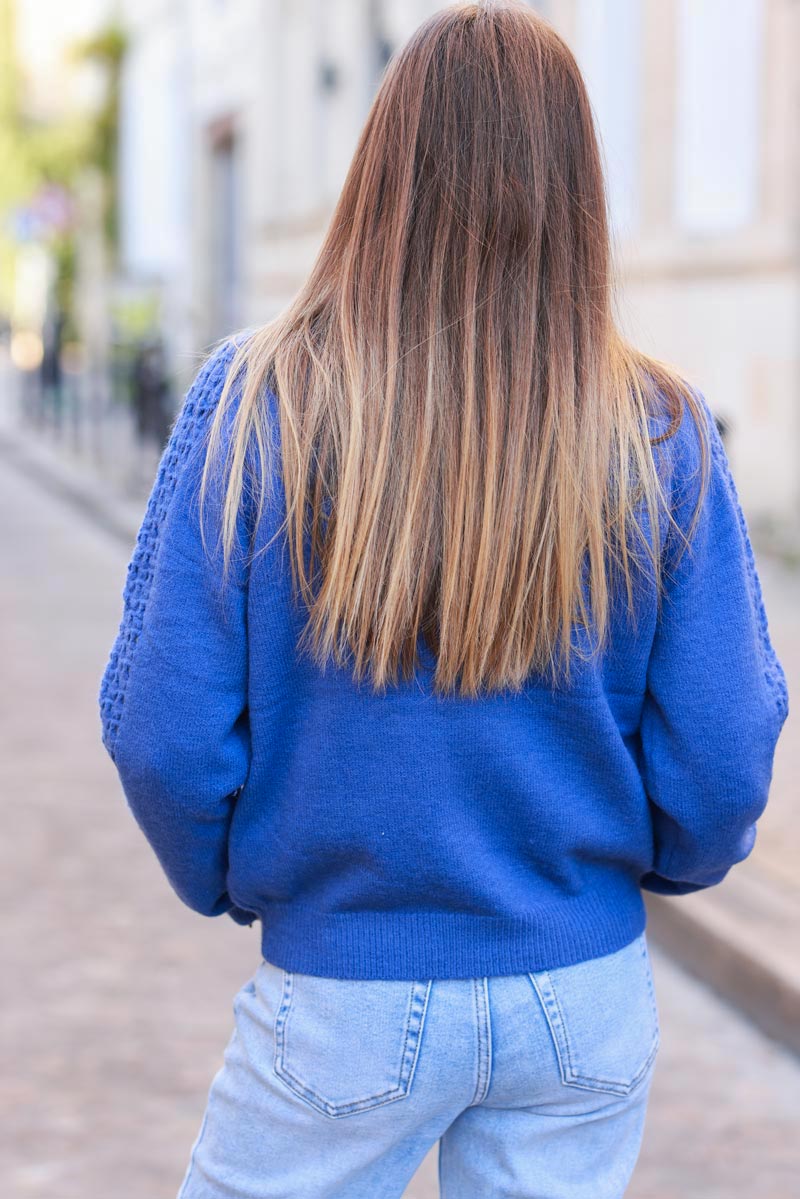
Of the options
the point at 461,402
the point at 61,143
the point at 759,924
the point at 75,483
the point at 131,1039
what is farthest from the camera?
the point at 61,143

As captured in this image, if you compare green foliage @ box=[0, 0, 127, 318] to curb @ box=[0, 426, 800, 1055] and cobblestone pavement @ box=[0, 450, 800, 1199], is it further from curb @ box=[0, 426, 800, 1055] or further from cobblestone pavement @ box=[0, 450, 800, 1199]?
curb @ box=[0, 426, 800, 1055]

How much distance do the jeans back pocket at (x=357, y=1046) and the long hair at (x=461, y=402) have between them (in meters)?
0.29

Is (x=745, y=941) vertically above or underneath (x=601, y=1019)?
underneath

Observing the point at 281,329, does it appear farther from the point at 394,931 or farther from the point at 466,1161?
the point at 466,1161

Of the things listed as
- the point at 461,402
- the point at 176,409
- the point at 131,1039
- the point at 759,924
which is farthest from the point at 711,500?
the point at 176,409

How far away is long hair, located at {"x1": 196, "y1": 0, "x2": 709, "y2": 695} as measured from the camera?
1387mm

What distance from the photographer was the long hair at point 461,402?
139 centimetres

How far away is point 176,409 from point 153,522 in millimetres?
11771

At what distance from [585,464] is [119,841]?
12.3 ft

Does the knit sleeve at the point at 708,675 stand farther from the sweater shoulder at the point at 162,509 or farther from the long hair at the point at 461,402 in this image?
the sweater shoulder at the point at 162,509

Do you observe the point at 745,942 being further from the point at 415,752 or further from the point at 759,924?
the point at 415,752

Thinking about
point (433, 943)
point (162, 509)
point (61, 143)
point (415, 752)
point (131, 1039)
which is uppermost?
point (162, 509)

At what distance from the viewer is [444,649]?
1.40 m

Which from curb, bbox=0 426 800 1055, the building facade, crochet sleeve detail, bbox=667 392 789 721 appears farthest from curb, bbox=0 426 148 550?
crochet sleeve detail, bbox=667 392 789 721
